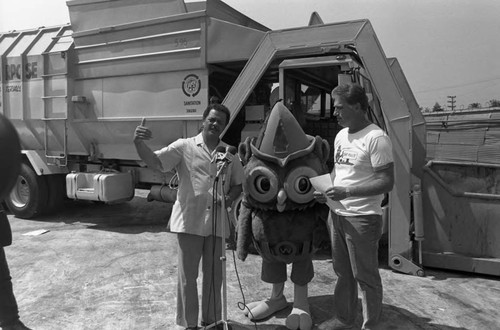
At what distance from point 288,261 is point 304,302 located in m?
0.37

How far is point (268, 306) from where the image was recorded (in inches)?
134

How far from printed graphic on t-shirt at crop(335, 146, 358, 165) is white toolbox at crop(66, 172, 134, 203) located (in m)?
4.16

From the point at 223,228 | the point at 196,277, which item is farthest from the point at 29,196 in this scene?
the point at 223,228

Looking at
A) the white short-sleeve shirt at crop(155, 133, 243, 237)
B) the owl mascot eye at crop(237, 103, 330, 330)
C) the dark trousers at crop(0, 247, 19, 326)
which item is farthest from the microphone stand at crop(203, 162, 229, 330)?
the dark trousers at crop(0, 247, 19, 326)

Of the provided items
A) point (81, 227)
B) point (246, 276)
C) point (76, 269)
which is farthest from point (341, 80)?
point (81, 227)

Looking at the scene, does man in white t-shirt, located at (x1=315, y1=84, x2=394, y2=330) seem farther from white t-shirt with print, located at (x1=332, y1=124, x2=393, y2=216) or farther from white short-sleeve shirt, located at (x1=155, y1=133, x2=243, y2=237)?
white short-sleeve shirt, located at (x1=155, y1=133, x2=243, y2=237)

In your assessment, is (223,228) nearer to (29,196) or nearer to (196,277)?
(196,277)

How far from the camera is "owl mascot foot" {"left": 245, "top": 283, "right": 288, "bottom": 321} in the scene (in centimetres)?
335

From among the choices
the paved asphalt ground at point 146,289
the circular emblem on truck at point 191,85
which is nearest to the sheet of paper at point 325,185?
the paved asphalt ground at point 146,289

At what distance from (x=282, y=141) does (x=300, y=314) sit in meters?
1.31

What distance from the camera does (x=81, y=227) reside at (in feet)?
21.1

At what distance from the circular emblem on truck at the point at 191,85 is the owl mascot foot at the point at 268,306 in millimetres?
2817

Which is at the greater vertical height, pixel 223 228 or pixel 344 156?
pixel 344 156

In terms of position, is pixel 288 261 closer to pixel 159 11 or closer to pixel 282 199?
pixel 282 199
